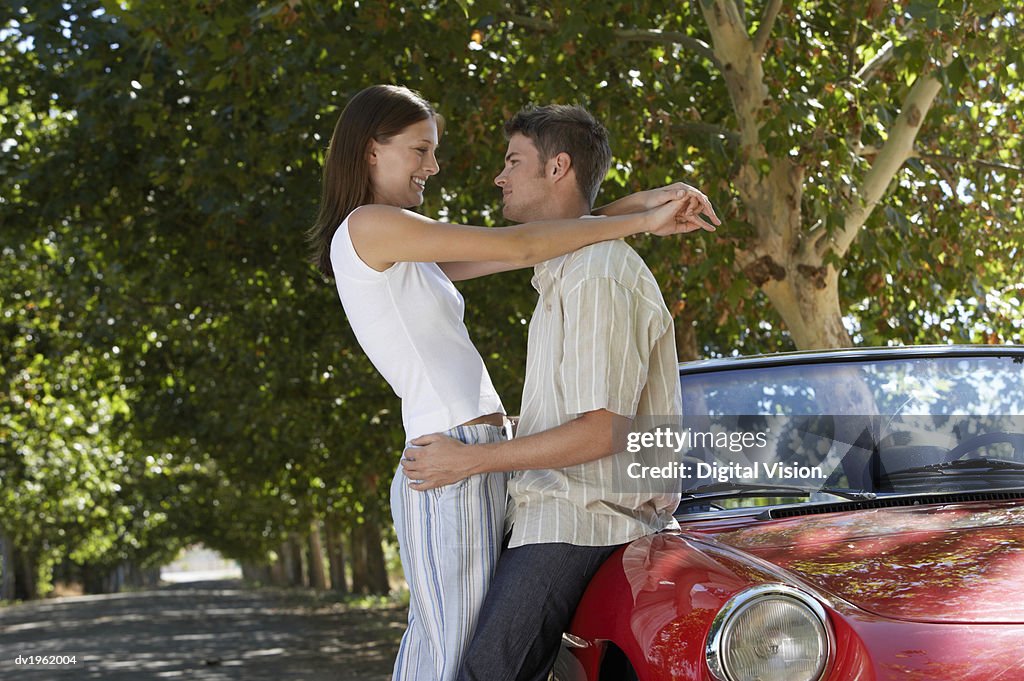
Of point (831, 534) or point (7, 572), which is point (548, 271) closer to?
point (831, 534)

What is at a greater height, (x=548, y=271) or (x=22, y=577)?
(x=548, y=271)

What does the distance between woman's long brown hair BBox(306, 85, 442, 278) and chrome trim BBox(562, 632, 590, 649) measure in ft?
3.73

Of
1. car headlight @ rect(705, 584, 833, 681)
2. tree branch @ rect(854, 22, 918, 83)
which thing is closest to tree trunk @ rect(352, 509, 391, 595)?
tree branch @ rect(854, 22, 918, 83)

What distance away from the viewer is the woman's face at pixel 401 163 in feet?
10.2

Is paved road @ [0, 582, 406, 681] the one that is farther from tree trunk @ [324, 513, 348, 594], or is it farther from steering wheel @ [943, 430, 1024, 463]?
tree trunk @ [324, 513, 348, 594]

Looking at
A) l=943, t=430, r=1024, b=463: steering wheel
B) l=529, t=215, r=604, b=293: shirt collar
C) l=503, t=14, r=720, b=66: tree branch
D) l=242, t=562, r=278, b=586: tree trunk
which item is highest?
l=503, t=14, r=720, b=66: tree branch

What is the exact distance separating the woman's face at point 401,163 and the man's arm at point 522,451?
644mm

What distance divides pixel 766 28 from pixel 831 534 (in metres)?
7.16

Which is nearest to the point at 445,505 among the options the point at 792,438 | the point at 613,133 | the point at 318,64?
the point at 792,438

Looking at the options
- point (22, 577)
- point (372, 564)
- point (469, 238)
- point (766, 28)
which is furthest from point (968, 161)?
point (22, 577)

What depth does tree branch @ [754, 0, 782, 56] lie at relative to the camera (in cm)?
935

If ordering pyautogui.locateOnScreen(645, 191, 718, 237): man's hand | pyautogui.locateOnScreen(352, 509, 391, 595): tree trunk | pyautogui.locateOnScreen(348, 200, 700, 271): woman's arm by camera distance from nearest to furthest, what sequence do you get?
pyautogui.locateOnScreen(348, 200, 700, 271): woman's arm
pyautogui.locateOnScreen(645, 191, 718, 237): man's hand
pyautogui.locateOnScreen(352, 509, 391, 595): tree trunk

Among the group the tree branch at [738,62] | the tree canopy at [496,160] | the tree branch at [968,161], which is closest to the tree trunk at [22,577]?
the tree canopy at [496,160]

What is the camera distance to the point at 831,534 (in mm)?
2939
